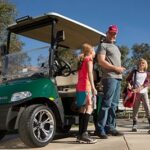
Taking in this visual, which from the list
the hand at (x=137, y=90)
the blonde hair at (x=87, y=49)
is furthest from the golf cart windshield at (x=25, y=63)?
the hand at (x=137, y=90)

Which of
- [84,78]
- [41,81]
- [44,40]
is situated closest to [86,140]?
[84,78]

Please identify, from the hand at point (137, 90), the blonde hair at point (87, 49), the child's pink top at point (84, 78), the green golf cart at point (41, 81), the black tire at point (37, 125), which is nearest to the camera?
the black tire at point (37, 125)

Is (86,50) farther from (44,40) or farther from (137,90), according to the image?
(137,90)

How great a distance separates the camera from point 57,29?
25.5 feet

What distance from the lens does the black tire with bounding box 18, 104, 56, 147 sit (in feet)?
20.7

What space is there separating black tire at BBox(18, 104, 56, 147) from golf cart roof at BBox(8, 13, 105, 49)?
68.9 inches

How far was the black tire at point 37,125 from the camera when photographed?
630 centimetres

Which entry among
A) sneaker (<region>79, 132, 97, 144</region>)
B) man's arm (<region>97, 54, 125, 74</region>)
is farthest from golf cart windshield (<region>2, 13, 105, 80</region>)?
sneaker (<region>79, 132, 97, 144</region>)

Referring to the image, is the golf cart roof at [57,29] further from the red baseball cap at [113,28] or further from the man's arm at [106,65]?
the man's arm at [106,65]

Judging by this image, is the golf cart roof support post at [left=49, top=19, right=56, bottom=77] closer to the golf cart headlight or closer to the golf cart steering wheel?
the golf cart steering wheel

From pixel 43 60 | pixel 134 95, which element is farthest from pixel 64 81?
pixel 134 95

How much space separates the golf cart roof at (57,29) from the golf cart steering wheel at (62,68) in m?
0.50

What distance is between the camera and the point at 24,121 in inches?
248

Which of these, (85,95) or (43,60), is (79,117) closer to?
(85,95)
